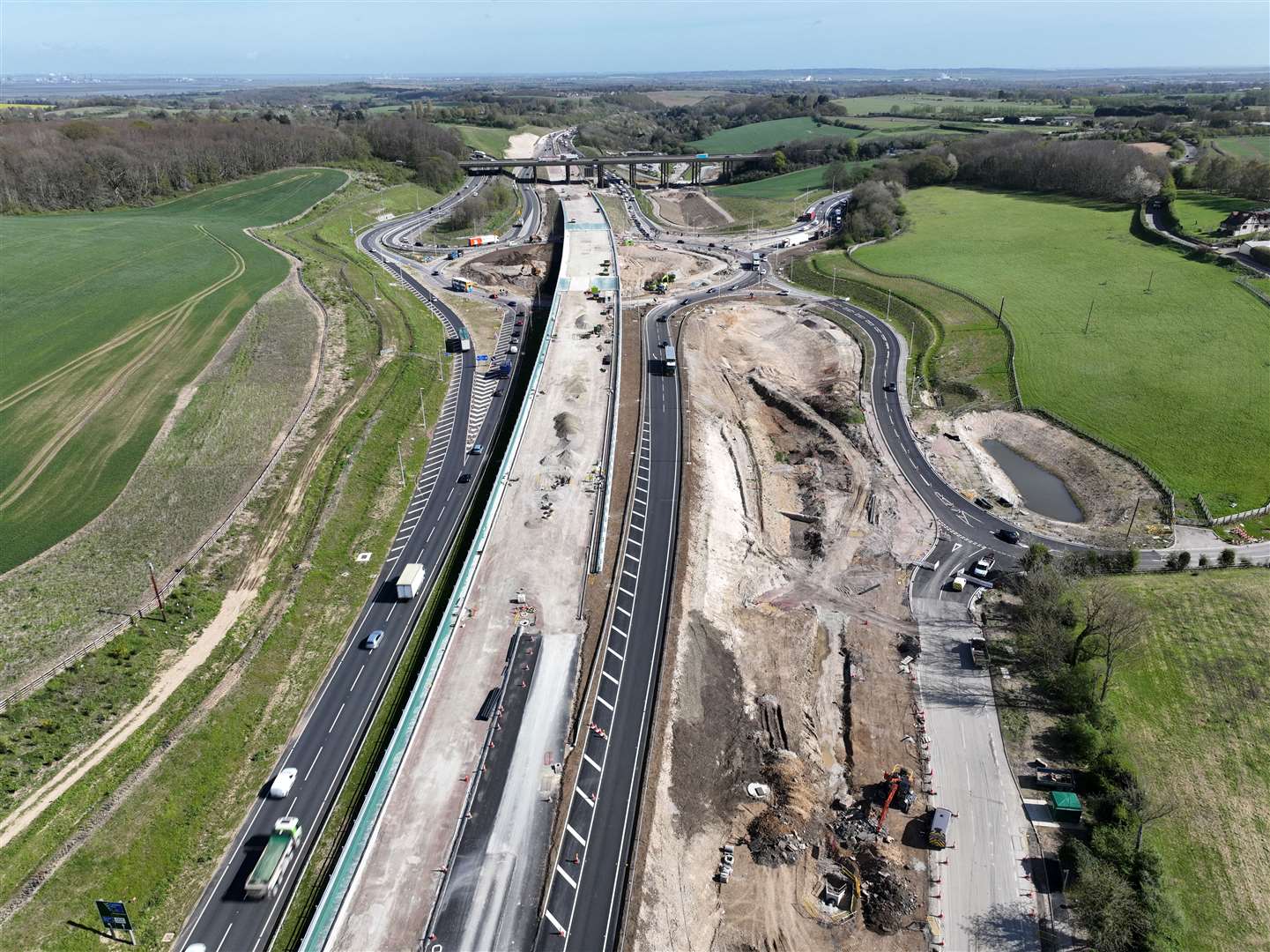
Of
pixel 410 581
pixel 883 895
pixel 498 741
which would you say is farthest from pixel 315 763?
pixel 883 895

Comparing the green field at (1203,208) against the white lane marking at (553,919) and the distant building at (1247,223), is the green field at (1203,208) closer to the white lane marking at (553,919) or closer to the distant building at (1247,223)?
the distant building at (1247,223)

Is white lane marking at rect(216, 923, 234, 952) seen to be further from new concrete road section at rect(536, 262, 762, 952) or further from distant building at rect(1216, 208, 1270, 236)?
distant building at rect(1216, 208, 1270, 236)

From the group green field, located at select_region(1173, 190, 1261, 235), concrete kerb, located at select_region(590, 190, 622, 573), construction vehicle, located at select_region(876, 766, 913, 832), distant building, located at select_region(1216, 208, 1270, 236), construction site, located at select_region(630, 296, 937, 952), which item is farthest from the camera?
green field, located at select_region(1173, 190, 1261, 235)

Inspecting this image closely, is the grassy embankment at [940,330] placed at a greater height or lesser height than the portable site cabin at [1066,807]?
greater

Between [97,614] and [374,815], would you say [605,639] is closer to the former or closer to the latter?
[374,815]

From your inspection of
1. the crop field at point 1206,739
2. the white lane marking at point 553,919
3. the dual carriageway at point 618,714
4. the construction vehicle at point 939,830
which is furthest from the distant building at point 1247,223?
the white lane marking at point 553,919

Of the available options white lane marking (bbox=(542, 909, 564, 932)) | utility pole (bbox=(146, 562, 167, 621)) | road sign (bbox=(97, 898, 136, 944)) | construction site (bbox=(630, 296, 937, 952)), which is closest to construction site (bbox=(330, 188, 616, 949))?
white lane marking (bbox=(542, 909, 564, 932))
